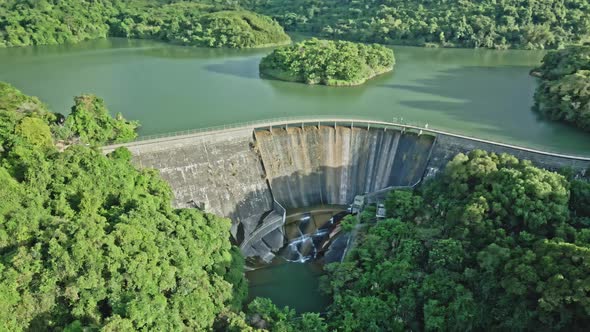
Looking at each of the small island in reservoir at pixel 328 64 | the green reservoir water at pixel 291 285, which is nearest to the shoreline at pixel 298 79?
the small island in reservoir at pixel 328 64

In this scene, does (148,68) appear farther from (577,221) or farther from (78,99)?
(577,221)

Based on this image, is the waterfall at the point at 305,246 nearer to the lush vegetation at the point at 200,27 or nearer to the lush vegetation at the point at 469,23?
the lush vegetation at the point at 200,27

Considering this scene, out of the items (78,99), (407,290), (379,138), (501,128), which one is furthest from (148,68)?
(407,290)

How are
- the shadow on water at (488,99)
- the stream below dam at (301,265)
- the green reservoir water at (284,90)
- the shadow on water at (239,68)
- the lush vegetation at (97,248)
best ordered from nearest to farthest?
the lush vegetation at (97,248)
the stream below dam at (301,265)
the shadow on water at (488,99)
the green reservoir water at (284,90)
the shadow on water at (239,68)

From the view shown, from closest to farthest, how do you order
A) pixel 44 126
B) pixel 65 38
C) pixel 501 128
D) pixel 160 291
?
pixel 160 291 < pixel 44 126 < pixel 501 128 < pixel 65 38

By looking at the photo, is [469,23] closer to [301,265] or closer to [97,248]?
[301,265]
